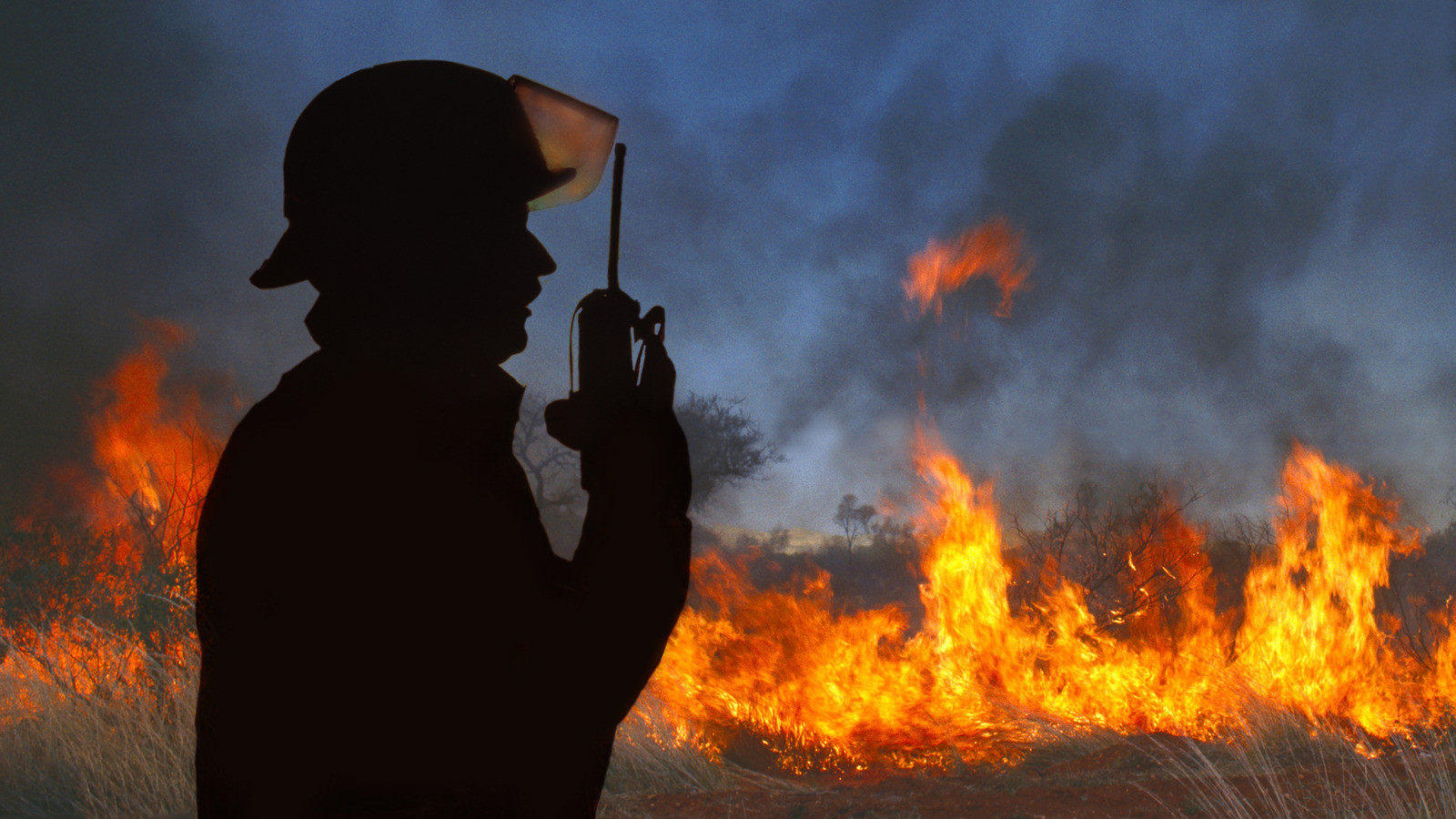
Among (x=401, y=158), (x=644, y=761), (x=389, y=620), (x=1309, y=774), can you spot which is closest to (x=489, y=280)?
(x=401, y=158)

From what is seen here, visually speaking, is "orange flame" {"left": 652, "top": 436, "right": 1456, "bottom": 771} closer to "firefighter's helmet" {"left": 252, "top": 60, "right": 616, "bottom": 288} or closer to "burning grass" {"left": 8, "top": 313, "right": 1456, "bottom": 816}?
"burning grass" {"left": 8, "top": 313, "right": 1456, "bottom": 816}

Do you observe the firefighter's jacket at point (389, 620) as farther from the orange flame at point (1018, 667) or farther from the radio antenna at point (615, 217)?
the orange flame at point (1018, 667)

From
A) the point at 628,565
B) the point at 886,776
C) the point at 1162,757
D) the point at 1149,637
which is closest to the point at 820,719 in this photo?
the point at 886,776

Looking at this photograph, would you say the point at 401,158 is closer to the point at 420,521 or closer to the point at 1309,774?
the point at 420,521

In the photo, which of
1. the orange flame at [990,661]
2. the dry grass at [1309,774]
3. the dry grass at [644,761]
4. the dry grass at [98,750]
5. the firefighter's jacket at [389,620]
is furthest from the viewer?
the orange flame at [990,661]

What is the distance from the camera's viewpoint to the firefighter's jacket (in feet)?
3.37

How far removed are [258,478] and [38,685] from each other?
→ 8.63 metres

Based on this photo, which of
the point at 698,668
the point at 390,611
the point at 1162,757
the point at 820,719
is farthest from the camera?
the point at 698,668

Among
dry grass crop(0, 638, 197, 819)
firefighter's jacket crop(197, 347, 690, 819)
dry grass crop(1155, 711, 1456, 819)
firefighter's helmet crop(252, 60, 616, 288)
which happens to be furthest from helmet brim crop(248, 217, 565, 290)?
dry grass crop(0, 638, 197, 819)

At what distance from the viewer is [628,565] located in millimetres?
1213

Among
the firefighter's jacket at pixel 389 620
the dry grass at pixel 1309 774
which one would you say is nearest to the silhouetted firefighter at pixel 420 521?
the firefighter's jacket at pixel 389 620

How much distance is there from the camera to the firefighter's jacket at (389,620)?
1.03 metres

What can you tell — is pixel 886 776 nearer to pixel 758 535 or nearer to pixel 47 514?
pixel 47 514

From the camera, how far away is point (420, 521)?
1068 millimetres
